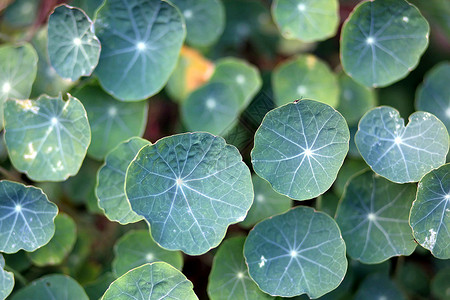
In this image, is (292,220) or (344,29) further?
(344,29)

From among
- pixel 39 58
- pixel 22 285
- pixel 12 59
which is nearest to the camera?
pixel 22 285

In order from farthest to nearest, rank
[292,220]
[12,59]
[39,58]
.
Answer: [39,58] < [12,59] < [292,220]

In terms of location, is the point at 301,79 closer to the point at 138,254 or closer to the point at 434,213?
the point at 434,213

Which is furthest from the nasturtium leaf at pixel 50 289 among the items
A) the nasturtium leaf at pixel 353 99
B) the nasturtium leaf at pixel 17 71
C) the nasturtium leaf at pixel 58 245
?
the nasturtium leaf at pixel 353 99

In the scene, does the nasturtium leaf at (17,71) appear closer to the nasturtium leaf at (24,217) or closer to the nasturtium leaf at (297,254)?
the nasturtium leaf at (24,217)

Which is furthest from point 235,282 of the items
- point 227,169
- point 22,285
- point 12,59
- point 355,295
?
point 12,59

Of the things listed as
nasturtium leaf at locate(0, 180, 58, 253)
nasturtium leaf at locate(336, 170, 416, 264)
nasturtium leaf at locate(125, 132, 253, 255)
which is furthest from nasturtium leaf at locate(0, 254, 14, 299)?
nasturtium leaf at locate(336, 170, 416, 264)

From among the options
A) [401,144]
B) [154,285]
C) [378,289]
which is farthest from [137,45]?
[378,289]

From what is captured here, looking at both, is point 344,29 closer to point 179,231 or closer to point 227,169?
point 227,169
